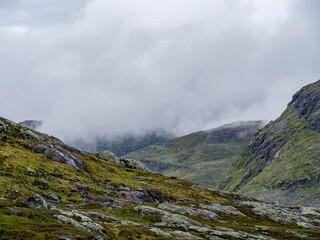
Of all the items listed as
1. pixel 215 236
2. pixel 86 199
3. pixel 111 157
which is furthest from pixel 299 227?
pixel 111 157

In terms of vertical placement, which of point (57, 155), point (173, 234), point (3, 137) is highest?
point (3, 137)

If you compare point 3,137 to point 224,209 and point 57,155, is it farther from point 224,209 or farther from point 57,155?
point 224,209

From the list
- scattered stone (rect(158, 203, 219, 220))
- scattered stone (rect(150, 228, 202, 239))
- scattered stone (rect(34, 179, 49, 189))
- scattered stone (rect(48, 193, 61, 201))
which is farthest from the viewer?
scattered stone (rect(158, 203, 219, 220))

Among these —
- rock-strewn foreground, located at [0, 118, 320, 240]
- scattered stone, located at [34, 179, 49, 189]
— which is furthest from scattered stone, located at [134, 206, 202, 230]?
scattered stone, located at [34, 179, 49, 189]

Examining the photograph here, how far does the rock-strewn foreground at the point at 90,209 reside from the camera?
3500 centimetres

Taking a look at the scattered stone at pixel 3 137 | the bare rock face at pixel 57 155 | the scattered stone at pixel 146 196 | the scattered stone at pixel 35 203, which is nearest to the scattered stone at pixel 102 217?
the scattered stone at pixel 35 203

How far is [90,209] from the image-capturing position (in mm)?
54562

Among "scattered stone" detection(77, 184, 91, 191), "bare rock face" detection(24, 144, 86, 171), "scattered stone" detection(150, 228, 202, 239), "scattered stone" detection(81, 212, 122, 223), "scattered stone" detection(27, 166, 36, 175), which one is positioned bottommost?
"scattered stone" detection(150, 228, 202, 239)

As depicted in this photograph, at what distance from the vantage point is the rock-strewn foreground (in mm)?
35000

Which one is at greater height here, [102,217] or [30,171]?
[30,171]

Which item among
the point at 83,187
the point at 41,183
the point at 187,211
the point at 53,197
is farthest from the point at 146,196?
the point at 53,197

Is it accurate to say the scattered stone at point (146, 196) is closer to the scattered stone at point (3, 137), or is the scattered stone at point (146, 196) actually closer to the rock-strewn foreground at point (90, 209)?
the rock-strewn foreground at point (90, 209)

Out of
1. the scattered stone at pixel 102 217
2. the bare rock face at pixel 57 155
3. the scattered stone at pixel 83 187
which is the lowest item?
the scattered stone at pixel 102 217

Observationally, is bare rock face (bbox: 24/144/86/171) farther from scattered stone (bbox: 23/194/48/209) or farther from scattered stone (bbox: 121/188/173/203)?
scattered stone (bbox: 23/194/48/209)
